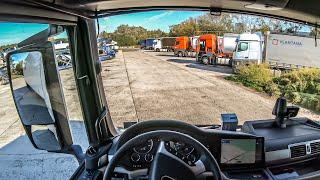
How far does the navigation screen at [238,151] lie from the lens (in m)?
2.46

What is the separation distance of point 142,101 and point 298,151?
1891 millimetres

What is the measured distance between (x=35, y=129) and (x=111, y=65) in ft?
4.29

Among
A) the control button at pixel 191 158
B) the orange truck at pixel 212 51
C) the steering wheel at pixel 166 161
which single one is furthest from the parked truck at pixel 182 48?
the steering wheel at pixel 166 161

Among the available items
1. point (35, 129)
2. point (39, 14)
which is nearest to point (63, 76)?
point (35, 129)

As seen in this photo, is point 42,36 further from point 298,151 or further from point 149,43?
point 298,151

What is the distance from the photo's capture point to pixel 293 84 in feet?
11.7

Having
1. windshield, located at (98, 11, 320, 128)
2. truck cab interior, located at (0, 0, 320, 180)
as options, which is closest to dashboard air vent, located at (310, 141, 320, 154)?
truck cab interior, located at (0, 0, 320, 180)

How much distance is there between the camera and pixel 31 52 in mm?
1995

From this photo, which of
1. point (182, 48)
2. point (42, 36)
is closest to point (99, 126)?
point (42, 36)

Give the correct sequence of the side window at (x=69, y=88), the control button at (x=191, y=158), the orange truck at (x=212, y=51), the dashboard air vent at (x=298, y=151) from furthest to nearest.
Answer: the orange truck at (x=212, y=51)
the dashboard air vent at (x=298, y=151)
the side window at (x=69, y=88)
the control button at (x=191, y=158)

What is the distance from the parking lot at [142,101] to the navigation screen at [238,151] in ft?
1.94

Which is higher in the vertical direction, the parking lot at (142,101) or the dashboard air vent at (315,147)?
the parking lot at (142,101)

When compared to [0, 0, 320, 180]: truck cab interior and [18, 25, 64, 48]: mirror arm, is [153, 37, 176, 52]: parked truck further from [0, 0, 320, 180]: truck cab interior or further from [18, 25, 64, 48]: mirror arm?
[18, 25, 64, 48]: mirror arm

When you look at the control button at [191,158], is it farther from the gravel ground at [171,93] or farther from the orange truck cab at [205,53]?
the orange truck cab at [205,53]
